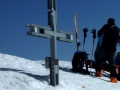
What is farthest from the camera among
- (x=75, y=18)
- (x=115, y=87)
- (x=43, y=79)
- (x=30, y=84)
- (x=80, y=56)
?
(x=75, y=18)

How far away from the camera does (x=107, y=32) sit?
10.3 metres

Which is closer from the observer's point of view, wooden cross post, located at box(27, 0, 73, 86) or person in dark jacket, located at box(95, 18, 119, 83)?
wooden cross post, located at box(27, 0, 73, 86)

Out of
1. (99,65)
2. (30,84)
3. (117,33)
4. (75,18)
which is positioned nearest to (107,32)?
(117,33)

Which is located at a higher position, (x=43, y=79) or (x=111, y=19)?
(x=111, y=19)

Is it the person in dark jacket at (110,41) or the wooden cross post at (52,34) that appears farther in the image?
the person in dark jacket at (110,41)

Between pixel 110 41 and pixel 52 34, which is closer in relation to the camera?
pixel 52 34

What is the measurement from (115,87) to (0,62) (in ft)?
11.4

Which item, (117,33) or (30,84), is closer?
(30,84)

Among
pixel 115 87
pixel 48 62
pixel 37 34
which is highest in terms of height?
pixel 37 34

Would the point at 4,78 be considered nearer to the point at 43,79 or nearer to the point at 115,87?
the point at 43,79

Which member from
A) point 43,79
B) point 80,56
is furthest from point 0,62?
point 80,56

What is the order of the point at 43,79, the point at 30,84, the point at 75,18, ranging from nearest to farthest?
1. the point at 30,84
2. the point at 43,79
3. the point at 75,18

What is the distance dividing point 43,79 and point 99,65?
3662mm

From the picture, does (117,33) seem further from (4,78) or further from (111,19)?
(4,78)
